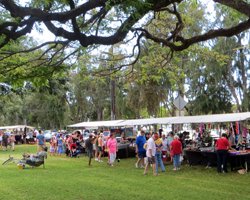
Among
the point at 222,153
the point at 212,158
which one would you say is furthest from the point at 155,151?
the point at 212,158

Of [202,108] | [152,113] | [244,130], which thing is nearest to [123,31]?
[244,130]

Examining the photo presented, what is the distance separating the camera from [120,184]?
1388 centimetres

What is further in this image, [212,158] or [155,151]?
[212,158]

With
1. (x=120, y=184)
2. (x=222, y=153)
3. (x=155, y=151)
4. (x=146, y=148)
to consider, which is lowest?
(x=120, y=184)

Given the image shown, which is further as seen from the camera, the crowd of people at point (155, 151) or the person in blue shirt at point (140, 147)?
the person in blue shirt at point (140, 147)

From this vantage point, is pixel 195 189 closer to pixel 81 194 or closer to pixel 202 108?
pixel 81 194

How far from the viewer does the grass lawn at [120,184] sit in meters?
11.7

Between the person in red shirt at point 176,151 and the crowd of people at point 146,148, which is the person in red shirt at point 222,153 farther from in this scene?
the person in red shirt at point 176,151

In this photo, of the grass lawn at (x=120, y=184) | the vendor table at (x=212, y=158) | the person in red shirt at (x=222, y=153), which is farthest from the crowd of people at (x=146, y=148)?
the grass lawn at (x=120, y=184)

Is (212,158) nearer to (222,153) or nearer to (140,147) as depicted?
(222,153)

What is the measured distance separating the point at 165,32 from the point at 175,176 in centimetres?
723

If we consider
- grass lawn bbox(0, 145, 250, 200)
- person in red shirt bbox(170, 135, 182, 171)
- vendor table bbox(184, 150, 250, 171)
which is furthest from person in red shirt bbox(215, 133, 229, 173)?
person in red shirt bbox(170, 135, 182, 171)

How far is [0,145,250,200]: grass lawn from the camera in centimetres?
1171

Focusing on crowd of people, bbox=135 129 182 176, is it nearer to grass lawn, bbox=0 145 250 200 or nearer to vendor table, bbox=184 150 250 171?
grass lawn, bbox=0 145 250 200
